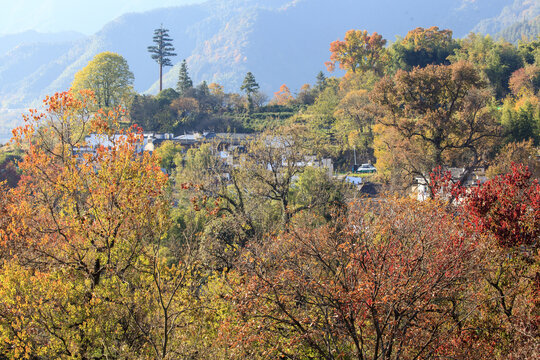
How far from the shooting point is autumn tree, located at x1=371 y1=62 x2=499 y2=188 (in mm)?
28922

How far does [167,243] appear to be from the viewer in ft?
82.2

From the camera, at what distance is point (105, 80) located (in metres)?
59.1

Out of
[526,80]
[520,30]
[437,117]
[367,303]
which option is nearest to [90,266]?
[367,303]

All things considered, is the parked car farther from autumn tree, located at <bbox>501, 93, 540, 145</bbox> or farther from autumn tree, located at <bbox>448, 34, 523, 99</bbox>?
autumn tree, located at <bbox>448, 34, 523, 99</bbox>

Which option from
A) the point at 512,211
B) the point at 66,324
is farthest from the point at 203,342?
the point at 512,211

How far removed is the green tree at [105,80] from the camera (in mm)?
58438

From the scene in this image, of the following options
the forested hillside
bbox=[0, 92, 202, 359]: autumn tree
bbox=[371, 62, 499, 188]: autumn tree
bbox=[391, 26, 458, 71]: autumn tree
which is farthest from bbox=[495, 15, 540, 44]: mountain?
bbox=[0, 92, 202, 359]: autumn tree

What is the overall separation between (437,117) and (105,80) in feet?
144

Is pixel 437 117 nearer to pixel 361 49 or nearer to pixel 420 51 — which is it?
pixel 420 51

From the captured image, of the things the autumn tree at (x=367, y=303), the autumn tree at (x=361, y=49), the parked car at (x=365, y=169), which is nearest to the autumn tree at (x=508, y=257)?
the autumn tree at (x=367, y=303)

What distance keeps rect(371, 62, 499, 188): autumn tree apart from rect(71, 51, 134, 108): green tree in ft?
128

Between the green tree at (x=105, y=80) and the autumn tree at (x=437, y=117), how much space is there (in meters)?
39.0

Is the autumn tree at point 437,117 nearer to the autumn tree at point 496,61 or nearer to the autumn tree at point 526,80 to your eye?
the autumn tree at point 526,80

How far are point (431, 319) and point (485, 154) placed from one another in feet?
84.1
